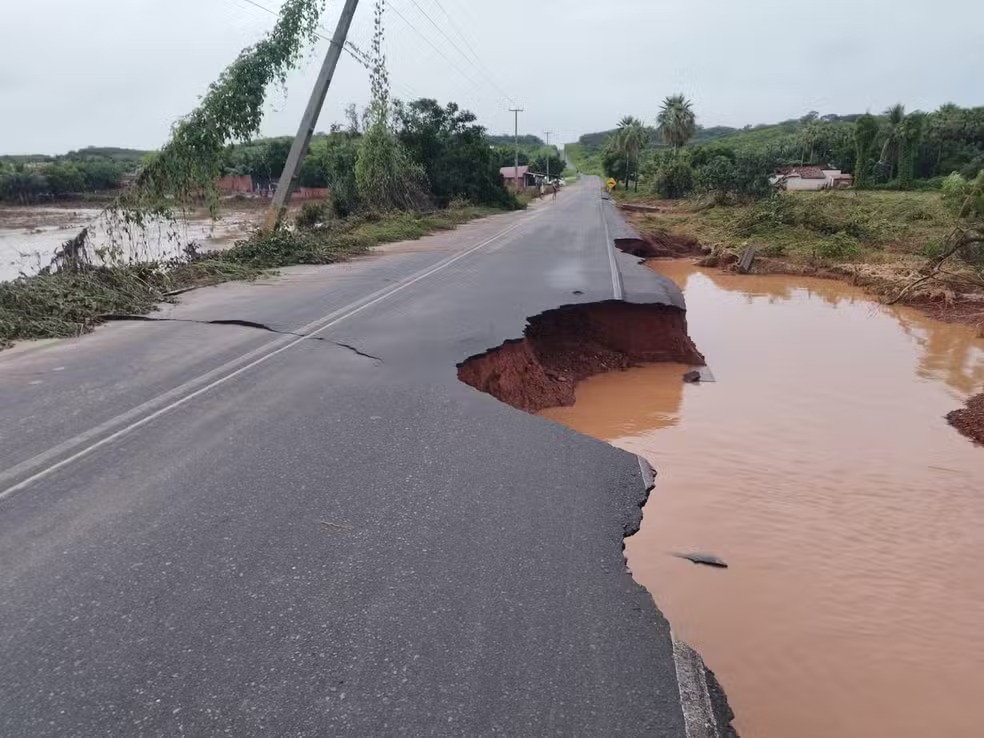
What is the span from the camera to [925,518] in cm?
599

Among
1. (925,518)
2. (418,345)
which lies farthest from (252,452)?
(925,518)

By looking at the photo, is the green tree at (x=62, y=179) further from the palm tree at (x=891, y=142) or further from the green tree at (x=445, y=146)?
the palm tree at (x=891, y=142)

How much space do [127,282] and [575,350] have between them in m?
6.95

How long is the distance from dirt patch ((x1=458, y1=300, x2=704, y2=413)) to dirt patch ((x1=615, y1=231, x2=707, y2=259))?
12.2 m

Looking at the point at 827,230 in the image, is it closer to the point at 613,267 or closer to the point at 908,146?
the point at 613,267

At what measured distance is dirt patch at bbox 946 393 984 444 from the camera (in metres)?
8.16

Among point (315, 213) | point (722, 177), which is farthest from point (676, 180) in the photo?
point (315, 213)

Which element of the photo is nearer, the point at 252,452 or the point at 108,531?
the point at 108,531

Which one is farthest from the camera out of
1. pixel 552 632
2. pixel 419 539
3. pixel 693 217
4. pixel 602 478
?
pixel 693 217

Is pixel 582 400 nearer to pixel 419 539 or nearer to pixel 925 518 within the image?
pixel 925 518

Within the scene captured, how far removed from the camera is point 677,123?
7950 cm

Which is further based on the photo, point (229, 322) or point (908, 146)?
point (908, 146)

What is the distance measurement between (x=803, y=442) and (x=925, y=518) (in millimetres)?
1790

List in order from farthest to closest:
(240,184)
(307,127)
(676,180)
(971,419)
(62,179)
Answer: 1. (240,184)
2. (676,180)
3. (62,179)
4. (307,127)
5. (971,419)
